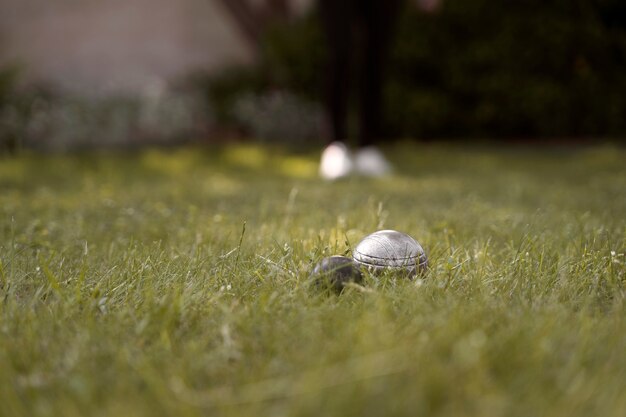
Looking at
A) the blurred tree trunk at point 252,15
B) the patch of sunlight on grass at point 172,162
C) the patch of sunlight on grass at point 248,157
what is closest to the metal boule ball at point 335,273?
the patch of sunlight on grass at point 172,162

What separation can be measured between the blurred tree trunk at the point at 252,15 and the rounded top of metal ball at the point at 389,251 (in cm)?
830

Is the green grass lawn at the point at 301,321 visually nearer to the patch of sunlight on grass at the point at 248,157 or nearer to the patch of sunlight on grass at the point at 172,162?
the patch of sunlight on grass at the point at 172,162

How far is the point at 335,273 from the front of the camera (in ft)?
→ 5.58

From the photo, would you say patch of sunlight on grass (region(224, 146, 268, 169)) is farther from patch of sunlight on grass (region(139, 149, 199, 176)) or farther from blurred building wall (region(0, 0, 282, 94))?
blurred building wall (region(0, 0, 282, 94))

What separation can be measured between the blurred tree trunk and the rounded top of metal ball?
8297 millimetres

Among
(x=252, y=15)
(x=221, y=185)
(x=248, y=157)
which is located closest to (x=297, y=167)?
(x=248, y=157)

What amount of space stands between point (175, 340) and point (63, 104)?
293 inches

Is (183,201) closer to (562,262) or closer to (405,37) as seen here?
(562,262)

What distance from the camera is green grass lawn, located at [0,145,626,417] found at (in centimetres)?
107

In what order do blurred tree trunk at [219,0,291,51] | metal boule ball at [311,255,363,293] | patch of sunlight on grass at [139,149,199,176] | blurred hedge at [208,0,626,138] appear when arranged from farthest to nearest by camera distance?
blurred tree trunk at [219,0,291,51] → blurred hedge at [208,0,626,138] → patch of sunlight on grass at [139,149,199,176] → metal boule ball at [311,255,363,293]

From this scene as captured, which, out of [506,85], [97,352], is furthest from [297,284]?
[506,85]

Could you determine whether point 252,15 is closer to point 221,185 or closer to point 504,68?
point 504,68

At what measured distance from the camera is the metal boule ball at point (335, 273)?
5.53 ft

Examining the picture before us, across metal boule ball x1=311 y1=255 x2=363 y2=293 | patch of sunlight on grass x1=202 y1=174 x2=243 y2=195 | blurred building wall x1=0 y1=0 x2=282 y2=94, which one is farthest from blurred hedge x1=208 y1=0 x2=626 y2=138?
metal boule ball x1=311 y1=255 x2=363 y2=293
